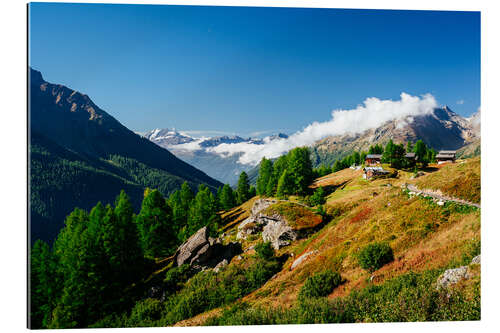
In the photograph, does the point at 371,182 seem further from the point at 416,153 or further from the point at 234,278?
the point at 234,278

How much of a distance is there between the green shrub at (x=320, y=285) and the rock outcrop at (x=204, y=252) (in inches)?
388

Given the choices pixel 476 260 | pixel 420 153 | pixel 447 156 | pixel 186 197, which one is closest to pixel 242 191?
pixel 186 197

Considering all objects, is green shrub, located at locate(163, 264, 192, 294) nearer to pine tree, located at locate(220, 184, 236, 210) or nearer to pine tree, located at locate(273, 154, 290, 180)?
pine tree, located at locate(273, 154, 290, 180)

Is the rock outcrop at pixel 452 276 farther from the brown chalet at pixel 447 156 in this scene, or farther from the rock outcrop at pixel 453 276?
the brown chalet at pixel 447 156

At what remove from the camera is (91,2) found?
12438mm

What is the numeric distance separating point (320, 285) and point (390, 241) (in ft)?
16.4

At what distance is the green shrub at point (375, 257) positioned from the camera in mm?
13118

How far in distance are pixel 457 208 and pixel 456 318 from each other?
615cm

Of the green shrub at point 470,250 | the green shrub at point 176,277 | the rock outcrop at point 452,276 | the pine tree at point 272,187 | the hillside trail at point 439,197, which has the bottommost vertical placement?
the green shrub at point 176,277

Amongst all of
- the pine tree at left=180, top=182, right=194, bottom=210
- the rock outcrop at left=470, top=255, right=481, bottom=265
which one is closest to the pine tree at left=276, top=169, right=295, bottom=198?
the pine tree at left=180, top=182, right=194, bottom=210

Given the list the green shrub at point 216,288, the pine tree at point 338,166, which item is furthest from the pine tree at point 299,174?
the pine tree at point 338,166

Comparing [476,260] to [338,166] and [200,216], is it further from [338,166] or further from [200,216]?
[338,166]

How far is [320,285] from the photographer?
12.8 m
